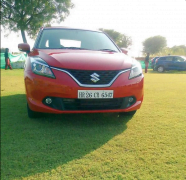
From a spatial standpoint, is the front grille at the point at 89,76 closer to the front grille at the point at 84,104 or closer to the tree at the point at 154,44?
the front grille at the point at 84,104

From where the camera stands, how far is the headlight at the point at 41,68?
2359mm

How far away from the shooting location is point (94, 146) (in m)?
1.98

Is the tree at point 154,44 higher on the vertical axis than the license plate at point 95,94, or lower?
higher

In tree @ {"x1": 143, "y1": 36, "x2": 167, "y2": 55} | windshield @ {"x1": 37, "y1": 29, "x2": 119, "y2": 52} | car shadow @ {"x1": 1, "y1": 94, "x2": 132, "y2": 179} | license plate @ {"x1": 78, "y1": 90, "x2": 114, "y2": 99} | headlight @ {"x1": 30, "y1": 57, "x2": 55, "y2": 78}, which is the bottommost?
car shadow @ {"x1": 1, "y1": 94, "x2": 132, "y2": 179}

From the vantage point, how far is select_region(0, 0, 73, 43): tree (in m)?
19.6

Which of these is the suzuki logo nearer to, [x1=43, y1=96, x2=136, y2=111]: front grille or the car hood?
the car hood

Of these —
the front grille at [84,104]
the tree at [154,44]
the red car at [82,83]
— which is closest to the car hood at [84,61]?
the red car at [82,83]

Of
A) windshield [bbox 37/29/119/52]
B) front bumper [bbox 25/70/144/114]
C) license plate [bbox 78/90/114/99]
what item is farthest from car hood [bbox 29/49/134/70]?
windshield [bbox 37/29/119/52]

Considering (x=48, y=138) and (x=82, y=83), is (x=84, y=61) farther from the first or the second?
(x=48, y=138)

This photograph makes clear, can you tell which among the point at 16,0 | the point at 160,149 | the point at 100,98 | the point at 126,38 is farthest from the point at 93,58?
the point at 126,38

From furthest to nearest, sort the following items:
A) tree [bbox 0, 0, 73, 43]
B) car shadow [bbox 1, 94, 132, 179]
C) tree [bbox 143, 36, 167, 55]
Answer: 1. tree [bbox 143, 36, 167, 55]
2. tree [bbox 0, 0, 73, 43]
3. car shadow [bbox 1, 94, 132, 179]

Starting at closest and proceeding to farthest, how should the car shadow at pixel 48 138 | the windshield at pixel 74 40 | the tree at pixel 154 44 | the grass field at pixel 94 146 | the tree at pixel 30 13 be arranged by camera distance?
the grass field at pixel 94 146
the car shadow at pixel 48 138
the windshield at pixel 74 40
the tree at pixel 30 13
the tree at pixel 154 44

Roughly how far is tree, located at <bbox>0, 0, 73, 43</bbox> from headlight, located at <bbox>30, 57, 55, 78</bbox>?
64.5 ft

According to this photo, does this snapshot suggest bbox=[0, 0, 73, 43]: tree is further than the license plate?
Yes
